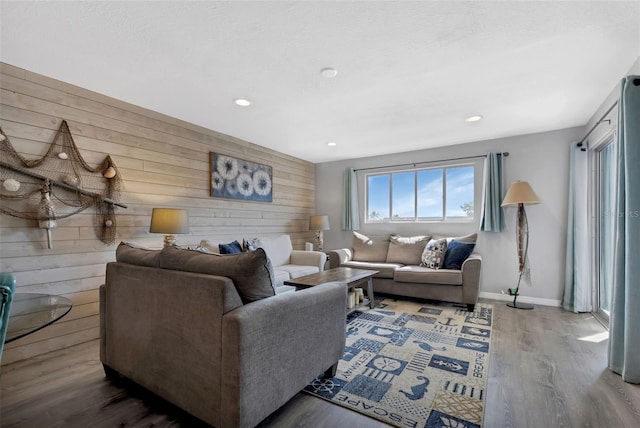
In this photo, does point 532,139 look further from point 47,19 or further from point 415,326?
point 47,19

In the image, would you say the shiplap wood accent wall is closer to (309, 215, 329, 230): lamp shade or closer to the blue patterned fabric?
(309, 215, 329, 230): lamp shade

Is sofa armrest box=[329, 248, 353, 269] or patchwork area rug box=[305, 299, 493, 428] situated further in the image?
sofa armrest box=[329, 248, 353, 269]

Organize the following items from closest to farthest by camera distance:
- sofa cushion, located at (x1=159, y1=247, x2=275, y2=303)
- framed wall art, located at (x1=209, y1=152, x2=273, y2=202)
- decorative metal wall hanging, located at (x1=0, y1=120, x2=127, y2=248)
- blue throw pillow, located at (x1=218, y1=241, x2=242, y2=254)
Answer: sofa cushion, located at (x1=159, y1=247, x2=275, y2=303) < decorative metal wall hanging, located at (x1=0, y1=120, x2=127, y2=248) < blue throw pillow, located at (x1=218, y1=241, x2=242, y2=254) < framed wall art, located at (x1=209, y1=152, x2=273, y2=202)

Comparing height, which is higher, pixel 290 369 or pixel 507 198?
pixel 507 198

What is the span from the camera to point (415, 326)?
3039mm

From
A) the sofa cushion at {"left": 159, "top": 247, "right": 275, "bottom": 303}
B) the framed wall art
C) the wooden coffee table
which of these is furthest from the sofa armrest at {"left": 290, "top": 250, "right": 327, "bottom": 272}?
the sofa cushion at {"left": 159, "top": 247, "right": 275, "bottom": 303}

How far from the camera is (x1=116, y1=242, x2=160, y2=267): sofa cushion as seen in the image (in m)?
1.80

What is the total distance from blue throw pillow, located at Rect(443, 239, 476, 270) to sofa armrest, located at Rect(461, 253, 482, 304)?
0.19 m

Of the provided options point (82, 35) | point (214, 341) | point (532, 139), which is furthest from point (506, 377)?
point (82, 35)

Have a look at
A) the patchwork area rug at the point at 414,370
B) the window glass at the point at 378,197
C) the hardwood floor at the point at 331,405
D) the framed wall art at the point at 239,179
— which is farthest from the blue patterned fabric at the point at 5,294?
the window glass at the point at 378,197

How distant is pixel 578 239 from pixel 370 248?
8.49ft

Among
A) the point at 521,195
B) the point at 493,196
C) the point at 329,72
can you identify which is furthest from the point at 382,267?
the point at 329,72

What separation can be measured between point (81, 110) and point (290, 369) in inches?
113

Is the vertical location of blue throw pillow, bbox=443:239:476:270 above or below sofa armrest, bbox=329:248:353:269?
above
